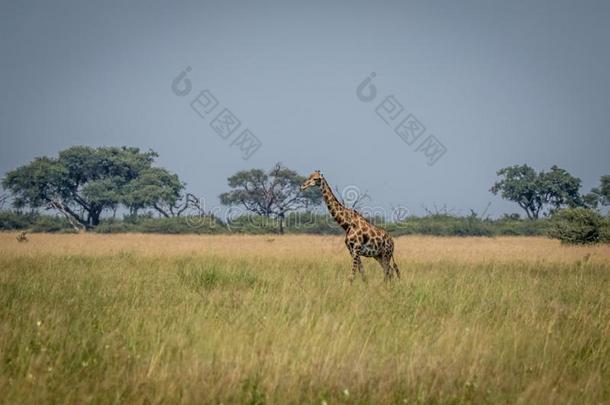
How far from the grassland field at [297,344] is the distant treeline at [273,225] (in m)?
32.9

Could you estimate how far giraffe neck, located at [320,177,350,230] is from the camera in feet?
45.4

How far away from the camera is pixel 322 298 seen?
893 centimetres

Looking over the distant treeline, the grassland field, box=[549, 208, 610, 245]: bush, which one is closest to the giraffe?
the grassland field

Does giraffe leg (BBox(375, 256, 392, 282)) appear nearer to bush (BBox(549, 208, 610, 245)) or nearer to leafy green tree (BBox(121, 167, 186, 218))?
bush (BBox(549, 208, 610, 245))

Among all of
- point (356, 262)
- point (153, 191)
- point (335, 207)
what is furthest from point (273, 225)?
point (356, 262)

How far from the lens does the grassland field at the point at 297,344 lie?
187 inches

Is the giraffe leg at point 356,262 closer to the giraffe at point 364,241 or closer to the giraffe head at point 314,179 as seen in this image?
the giraffe at point 364,241

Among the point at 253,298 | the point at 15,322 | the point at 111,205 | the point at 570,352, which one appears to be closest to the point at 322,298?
the point at 253,298

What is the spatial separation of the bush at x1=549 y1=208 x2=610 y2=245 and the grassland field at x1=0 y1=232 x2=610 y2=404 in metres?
18.1

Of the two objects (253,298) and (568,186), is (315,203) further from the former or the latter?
(253,298)

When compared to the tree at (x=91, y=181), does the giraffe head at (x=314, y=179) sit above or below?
below

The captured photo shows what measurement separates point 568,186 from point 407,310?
63013 mm

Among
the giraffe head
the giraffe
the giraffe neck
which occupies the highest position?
the giraffe head

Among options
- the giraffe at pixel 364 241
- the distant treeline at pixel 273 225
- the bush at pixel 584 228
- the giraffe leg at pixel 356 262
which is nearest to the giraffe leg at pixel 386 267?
the giraffe at pixel 364 241
